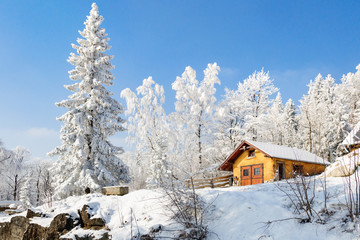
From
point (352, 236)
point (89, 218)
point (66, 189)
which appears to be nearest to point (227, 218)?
point (352, 236)

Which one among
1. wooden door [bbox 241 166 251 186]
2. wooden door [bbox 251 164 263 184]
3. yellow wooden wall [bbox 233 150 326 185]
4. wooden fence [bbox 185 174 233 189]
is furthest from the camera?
wooden door [bbox 241 166 251 186]

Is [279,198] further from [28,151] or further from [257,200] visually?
[28,151]

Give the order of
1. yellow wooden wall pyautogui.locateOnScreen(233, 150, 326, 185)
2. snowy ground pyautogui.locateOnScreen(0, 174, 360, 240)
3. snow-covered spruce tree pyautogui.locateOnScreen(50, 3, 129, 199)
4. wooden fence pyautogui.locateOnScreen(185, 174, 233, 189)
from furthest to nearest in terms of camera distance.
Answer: wooden fence pyautogui.locateOnScreen(185, 174, 233, 189) < yellow wooden wall pyautogui.locateOnScreen(233, 150, 326, 185) < snow-covered spruce tree pyautogui.locateOnScreen(50, 3, 129, 199) < snowy ground pyautogui.locateOnScreen(0, 174, 360, 240)

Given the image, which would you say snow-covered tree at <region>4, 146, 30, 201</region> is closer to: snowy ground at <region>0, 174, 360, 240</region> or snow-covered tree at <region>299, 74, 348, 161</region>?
snowy ground at <region>0, 174, 360, 240</region>

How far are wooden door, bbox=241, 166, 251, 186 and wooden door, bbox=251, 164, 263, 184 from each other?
1.01ft

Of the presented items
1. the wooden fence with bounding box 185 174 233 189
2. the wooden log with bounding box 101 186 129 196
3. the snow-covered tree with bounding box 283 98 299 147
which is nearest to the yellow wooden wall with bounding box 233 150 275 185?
the wooden fence with bounding box 185 174 233 189

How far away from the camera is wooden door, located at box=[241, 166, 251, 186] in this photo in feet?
61.9

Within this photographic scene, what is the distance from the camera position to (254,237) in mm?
5910

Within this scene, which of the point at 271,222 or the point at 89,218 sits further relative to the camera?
the point at 89,218

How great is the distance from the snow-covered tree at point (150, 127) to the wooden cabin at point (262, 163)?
607cm

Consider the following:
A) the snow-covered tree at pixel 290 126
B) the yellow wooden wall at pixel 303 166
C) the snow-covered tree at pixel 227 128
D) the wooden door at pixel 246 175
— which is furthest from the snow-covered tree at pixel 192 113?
the snow-covered tree at pixel 290 126

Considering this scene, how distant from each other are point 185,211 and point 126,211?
102 inches

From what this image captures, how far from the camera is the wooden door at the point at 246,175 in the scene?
1888 cm

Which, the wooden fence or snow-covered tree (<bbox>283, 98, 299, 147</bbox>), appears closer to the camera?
the wooden fence
